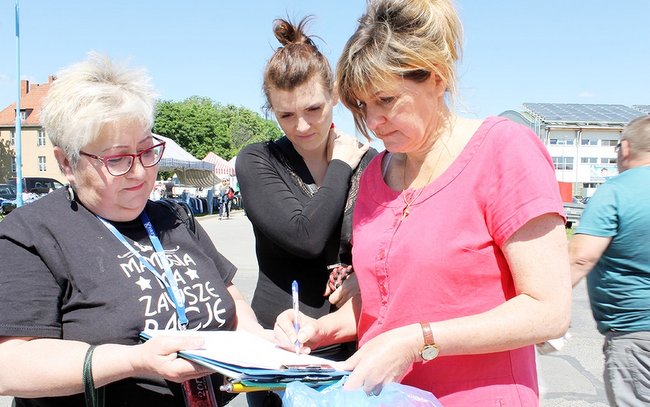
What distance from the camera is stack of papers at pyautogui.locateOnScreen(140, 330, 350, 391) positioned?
122 centimetres

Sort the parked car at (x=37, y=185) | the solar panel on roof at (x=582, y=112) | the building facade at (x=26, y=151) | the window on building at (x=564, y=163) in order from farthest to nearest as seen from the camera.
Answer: the building facade at (x=26, y=151), the window on building at (x=564, y=163), the solar panel on roof at (x=582, y=112), the parked car at (x=37, y=185)

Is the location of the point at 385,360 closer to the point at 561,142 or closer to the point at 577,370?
the point at 577,370

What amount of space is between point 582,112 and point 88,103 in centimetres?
3553

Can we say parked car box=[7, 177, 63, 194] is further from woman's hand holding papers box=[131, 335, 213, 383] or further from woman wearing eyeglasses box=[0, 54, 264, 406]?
woman's hand holding papers box=[131, 335, 213, 383]

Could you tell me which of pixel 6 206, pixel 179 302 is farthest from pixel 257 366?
pixel 6 206

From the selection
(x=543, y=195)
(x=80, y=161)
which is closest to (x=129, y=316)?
(x=80, y=161)

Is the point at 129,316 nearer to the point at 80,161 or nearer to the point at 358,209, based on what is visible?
the point at 80,161

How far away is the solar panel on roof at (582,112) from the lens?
3111 cm

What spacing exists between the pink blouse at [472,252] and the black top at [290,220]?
0.53 meters

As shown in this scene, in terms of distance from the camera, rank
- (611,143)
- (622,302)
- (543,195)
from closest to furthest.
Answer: (543,195), (622,302), (611,143)

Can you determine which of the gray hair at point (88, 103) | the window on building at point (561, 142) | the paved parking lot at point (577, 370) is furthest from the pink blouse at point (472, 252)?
the window on building at point (561, 142)

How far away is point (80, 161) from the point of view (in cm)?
165

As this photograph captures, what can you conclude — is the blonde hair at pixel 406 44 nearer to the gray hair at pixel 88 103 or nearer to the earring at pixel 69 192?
the gray hair at pixel 88 103

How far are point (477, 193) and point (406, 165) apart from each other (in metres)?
0.36
